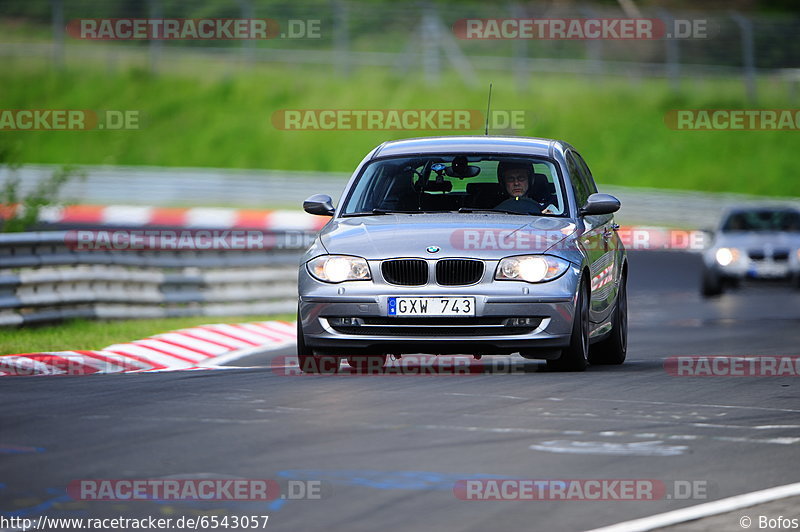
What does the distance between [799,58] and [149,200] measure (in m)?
20.3

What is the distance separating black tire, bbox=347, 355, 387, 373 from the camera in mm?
11984

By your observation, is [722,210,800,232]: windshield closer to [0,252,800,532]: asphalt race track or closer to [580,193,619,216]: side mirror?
[0,252,800,532]: asphalt race track

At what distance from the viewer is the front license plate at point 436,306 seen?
10969mm

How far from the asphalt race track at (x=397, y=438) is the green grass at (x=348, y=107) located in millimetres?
40847

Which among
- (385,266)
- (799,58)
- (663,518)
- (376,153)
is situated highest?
(799,58)

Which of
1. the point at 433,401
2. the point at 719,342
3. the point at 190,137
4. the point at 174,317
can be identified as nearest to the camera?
the point at 433,401

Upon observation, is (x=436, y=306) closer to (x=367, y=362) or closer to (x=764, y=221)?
(x=367, y=362)

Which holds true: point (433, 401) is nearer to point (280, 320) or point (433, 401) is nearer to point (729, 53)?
point (280, 320)

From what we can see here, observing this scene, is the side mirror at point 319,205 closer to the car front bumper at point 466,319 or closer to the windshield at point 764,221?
the car front bumper at point 466,319

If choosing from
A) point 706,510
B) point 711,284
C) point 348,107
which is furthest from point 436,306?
point 348,107

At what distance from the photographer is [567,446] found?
833cm

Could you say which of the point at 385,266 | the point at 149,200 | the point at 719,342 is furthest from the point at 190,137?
the point at 385,266

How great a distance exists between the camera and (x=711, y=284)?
24.5 m

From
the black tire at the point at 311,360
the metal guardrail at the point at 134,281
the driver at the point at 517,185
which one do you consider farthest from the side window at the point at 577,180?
the metal guardrail at the point at 134,281
